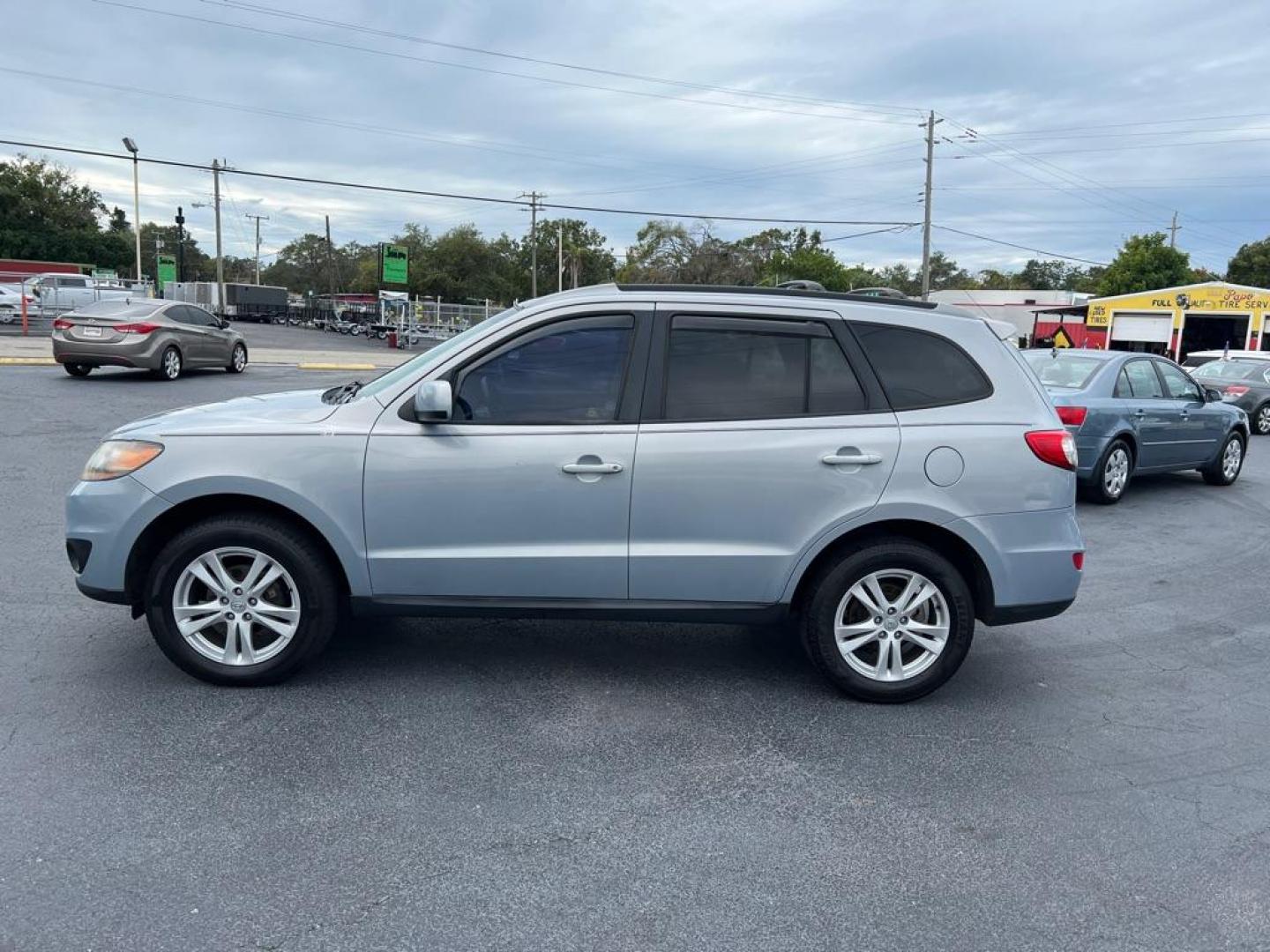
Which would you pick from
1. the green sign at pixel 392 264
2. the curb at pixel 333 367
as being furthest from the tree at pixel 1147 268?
the curb at pixel 333 367

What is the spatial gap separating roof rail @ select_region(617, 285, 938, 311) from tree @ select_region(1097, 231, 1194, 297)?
66709mm

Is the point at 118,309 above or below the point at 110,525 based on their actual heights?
above

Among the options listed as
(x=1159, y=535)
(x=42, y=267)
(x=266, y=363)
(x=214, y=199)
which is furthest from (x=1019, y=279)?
(x=1159, y=535)

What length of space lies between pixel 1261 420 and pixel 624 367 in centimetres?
1859

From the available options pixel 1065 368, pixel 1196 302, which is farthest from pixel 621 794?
pixel 1196 302

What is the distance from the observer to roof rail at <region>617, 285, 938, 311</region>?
4562mm

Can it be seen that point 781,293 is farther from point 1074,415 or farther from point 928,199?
point 928,199

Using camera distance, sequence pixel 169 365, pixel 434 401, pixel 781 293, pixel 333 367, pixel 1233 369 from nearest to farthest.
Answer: pixel 434 401 < pixel 781 293 < pixel 169 365 < pixel 1233 369 < pixel 333 367

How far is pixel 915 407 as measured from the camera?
4465mm

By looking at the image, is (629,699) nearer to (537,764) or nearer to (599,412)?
(537,764)

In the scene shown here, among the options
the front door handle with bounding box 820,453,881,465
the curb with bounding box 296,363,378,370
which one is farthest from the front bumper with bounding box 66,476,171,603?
the curb with bounding box 296,363,378,370

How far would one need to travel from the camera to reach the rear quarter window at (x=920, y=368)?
14.7 feet

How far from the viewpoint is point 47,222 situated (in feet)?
231

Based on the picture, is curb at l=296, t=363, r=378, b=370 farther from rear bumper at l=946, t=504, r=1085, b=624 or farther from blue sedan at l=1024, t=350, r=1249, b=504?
rear bumper at l=946, t=504, r=1085, b=624
